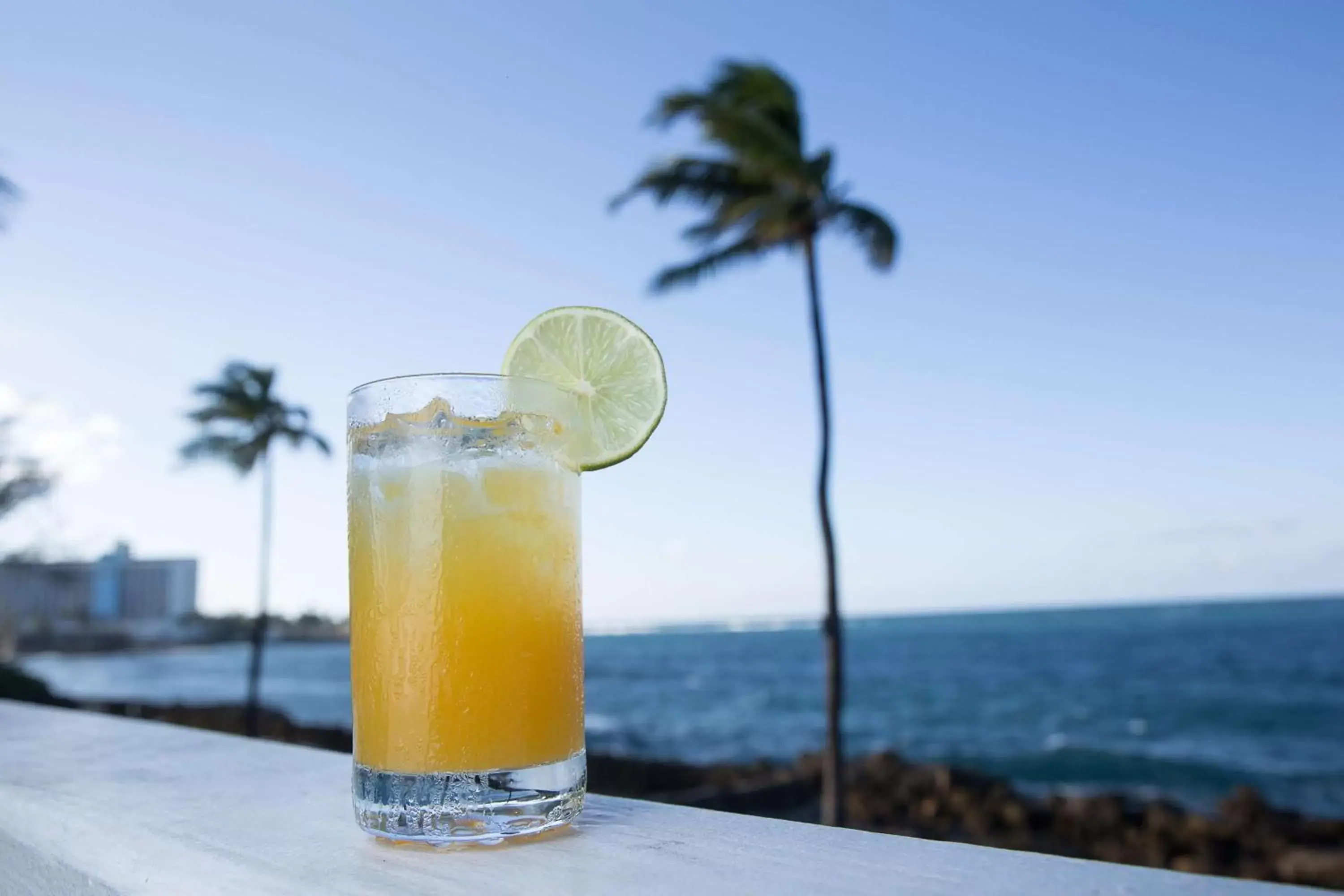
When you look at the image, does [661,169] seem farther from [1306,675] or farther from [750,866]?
[1306,675]

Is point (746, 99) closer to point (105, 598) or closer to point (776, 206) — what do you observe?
point (776, 206)

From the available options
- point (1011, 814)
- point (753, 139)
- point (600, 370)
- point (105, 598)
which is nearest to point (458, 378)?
point (600, 370)

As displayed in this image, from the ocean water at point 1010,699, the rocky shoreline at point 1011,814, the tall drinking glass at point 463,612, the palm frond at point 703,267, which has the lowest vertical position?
the ocean water at point 1010,699

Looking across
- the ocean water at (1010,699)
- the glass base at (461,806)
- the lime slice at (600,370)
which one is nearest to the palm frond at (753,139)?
the lime slice at (600,370)

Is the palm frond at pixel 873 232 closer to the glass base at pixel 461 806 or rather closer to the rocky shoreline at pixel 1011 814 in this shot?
the rocky shoreline at pixel 1011 814

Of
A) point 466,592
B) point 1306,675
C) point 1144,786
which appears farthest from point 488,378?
point 1306,675
